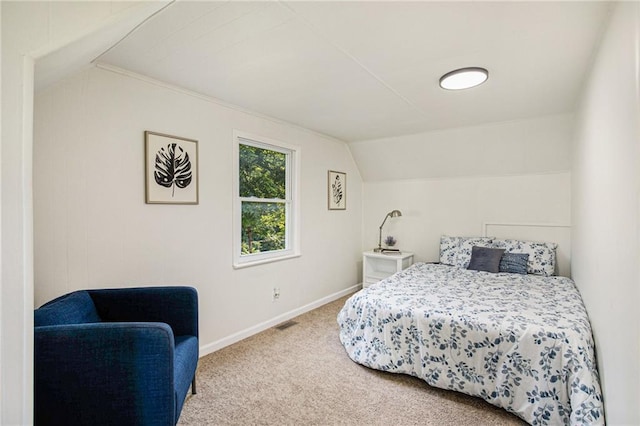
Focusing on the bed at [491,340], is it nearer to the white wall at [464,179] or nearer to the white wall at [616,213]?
the white wall at [616,213]

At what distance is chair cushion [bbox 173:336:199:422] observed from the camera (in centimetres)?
154

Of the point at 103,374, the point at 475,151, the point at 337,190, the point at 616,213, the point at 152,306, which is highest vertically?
the point at 475,151

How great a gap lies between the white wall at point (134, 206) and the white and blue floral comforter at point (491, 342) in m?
1.15

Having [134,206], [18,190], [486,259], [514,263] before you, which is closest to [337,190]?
[486,259]

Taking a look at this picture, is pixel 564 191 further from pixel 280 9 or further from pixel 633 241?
pixel 280 9

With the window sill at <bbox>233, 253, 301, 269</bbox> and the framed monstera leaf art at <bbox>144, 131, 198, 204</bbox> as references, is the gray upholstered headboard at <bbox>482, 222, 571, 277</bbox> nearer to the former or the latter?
the window sill at <bbox>233, 253, 301, 269</bbox>

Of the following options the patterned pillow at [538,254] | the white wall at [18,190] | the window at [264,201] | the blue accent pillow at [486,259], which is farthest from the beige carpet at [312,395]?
the patterned pillow at [538,254]

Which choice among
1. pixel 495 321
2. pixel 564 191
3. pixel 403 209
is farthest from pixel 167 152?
pixel 564 191

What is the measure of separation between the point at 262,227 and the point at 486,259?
2.49 m

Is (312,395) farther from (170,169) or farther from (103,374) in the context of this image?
(170,169)

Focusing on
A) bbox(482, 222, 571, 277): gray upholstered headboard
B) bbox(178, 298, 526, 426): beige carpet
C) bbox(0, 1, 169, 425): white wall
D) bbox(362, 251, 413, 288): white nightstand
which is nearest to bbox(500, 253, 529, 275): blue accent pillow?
bbox(482, 222, 571, 277): gray upholstered headboard

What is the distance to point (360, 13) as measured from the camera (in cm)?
154

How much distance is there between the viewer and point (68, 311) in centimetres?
162

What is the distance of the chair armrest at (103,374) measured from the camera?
1326 mm
